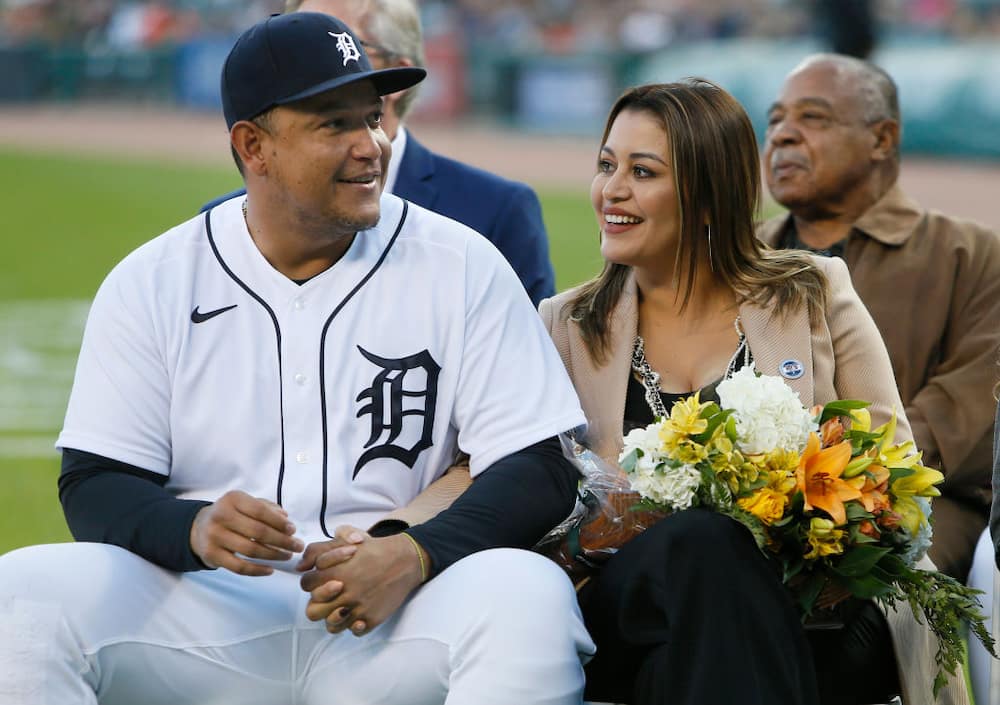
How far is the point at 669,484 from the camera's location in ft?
10.4

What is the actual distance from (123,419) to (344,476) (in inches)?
20.4

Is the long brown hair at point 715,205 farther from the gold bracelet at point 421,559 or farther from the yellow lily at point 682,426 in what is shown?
the gold bracelet at point 421,559

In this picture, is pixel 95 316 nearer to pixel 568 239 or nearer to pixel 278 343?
pixel 278 343

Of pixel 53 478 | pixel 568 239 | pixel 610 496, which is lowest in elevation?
pixel 568 239

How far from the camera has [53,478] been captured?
7914 mm

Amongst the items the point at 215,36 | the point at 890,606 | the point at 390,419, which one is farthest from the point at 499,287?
the point at 215,36

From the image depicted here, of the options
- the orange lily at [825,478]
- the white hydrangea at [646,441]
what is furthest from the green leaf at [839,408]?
the white hydrangea at [646,441]

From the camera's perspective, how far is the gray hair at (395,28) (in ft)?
16.2

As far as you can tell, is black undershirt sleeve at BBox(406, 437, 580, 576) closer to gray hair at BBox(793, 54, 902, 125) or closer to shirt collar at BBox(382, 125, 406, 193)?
shirt collar at BBox(382, 125, 406, 193)

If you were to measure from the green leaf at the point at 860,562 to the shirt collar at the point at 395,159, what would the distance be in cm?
233

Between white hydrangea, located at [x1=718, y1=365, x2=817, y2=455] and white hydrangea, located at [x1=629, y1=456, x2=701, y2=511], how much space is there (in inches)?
5.5

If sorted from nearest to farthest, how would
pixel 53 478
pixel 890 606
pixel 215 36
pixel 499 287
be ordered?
pixel 890 606 < pixel 499 287 < pixel 53 478 < pixel 215 36

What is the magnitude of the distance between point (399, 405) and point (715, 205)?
3.46ft

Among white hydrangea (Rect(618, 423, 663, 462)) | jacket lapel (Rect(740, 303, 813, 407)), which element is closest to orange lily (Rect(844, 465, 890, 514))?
white hydrangea (Rect(618, 423, 663, 462))
